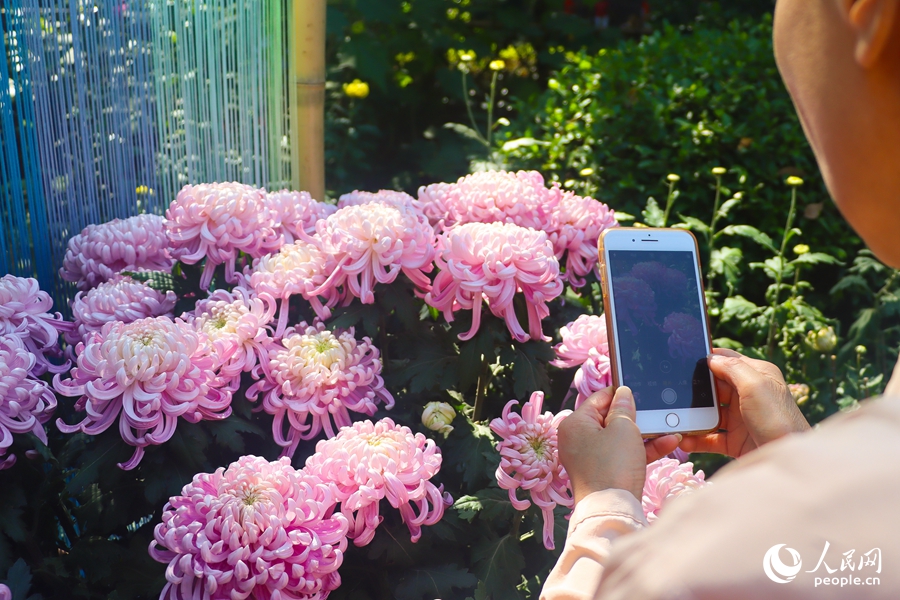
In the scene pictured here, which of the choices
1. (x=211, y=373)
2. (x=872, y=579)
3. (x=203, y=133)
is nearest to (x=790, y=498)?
(x=872, y=579)

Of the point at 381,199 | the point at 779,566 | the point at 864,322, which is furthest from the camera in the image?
the point at 864,322

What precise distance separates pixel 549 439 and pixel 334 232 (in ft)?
1.73

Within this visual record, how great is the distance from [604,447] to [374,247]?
563 mm

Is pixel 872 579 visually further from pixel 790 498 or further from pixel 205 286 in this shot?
pixel 205 286

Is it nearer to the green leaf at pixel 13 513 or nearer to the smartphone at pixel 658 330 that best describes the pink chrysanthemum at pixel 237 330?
the green leaf at pixel 13 513

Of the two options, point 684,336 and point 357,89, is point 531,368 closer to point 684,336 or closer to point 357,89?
point 684,336

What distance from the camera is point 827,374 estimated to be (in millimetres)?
2779

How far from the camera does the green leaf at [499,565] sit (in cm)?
128

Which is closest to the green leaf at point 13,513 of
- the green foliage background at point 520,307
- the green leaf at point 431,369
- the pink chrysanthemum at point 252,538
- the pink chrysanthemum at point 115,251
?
the green foliage background at point 520,307

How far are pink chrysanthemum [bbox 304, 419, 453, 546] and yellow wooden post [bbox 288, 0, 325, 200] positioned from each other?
1023mm

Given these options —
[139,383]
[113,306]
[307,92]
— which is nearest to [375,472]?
[139,383]

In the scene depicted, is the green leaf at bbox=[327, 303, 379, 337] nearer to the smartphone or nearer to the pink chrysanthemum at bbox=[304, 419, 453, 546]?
the pink chrysanthemum at bbox=[304, 419, 453, 546]

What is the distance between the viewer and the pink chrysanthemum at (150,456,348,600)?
105cm

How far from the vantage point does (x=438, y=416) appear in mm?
1400
